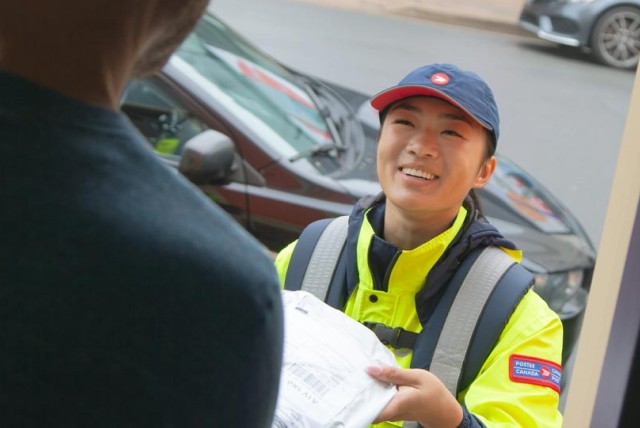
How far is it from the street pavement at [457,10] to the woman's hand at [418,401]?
11.4 m

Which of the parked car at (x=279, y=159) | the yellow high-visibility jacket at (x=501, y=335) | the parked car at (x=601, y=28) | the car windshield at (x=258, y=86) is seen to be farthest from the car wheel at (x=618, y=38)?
the yellow high-visibility jacket at (x=501, y=335)

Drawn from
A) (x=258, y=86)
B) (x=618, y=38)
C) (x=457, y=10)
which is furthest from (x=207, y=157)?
(x=457, y=10)

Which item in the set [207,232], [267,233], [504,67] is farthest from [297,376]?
[504,67]

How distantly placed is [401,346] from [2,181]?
1.06 meters

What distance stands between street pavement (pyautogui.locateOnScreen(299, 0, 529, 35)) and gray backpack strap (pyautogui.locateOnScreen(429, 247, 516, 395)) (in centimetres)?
1111

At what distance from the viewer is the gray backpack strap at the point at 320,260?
1790 mm

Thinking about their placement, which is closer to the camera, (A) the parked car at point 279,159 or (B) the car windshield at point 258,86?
(A) the parked car at point 279,159

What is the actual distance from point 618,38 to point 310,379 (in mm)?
9775

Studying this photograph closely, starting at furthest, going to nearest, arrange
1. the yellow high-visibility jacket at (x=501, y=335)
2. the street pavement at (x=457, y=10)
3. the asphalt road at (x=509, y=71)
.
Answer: the street pavement at (x=457, y=10) → the asphalt road at (x=509, y=71) → the yellow high-visibility jacket at (x=501, y=335)

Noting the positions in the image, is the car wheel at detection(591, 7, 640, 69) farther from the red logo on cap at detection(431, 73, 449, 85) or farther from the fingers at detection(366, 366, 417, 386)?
the fingers at detection(366, 366, 417, 386)

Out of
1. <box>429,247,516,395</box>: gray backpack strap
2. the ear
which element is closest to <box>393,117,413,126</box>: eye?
the ear

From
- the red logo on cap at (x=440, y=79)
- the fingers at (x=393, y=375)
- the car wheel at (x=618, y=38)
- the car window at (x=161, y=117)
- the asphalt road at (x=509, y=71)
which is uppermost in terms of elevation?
the red logo on cap at (x=440, y=79)

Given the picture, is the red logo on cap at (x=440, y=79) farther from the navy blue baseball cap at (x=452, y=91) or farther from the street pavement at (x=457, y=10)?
the street pavement at (x=457, y=10)

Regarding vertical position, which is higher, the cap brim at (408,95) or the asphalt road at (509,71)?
the cap brim at (408,95)
